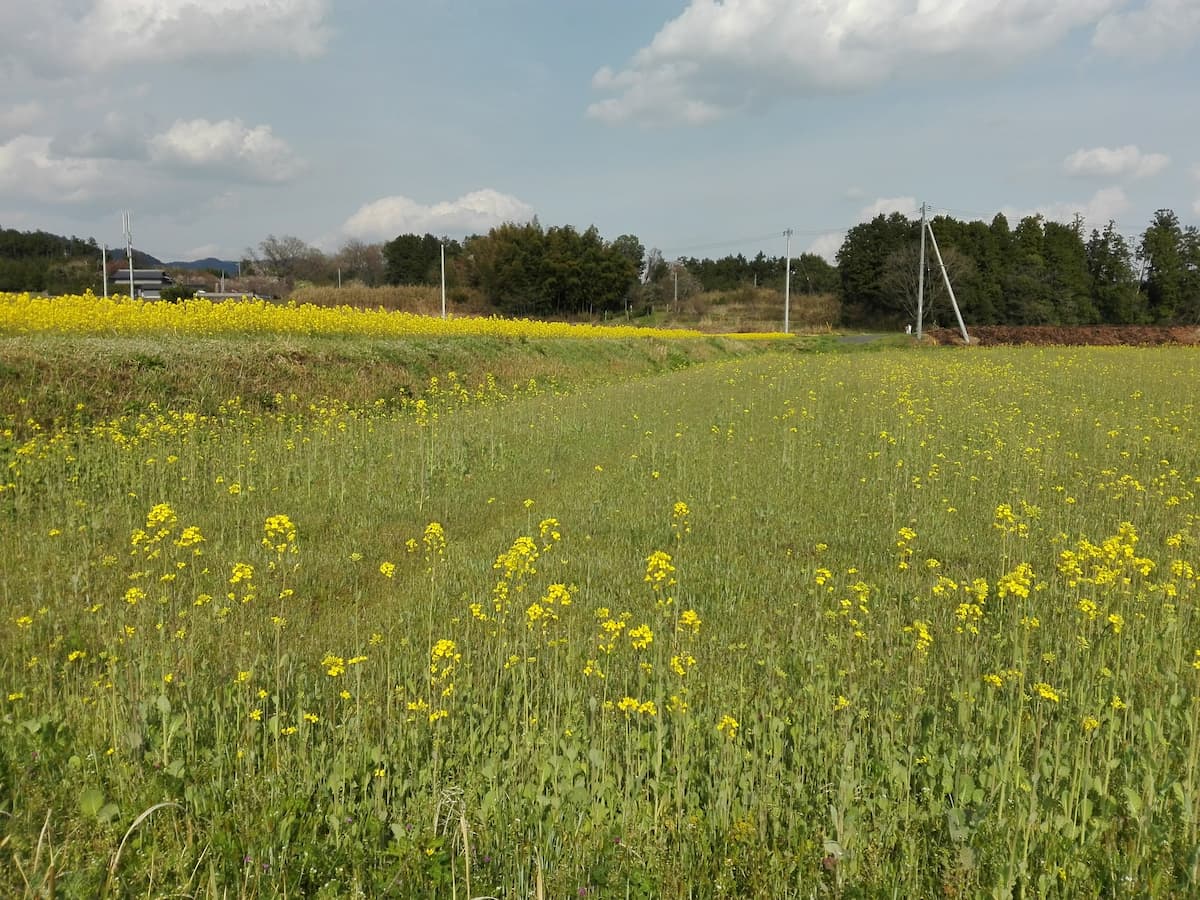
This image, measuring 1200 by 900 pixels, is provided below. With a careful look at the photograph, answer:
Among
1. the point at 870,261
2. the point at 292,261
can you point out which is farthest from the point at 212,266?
the point at 870,261

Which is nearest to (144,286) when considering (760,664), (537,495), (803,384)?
(803,384)

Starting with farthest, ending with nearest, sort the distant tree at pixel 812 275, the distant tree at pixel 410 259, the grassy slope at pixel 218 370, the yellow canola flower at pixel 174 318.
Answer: the distant tree at pixel 812 275 → the distant tree at pixel 410 259 → the yellow canola flower at pixel 174 318 → the grassy slope at pixel 218 370

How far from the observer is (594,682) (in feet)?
12.1

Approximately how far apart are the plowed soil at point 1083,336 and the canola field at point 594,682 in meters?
35.2

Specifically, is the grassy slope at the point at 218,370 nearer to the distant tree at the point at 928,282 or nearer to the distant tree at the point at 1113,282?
the distant tree at the point at 928,282

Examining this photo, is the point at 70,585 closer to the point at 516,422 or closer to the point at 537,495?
the point at 537,495

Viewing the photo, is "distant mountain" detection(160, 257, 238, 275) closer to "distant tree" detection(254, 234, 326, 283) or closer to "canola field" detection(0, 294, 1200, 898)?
"distant tree" detection(254, 234, 326, 283)

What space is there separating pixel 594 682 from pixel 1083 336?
146 ft

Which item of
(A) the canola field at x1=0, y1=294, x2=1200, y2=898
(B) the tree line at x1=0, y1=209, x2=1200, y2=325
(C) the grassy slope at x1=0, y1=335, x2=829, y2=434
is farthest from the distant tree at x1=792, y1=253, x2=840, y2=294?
(A) the canola field at x1=0, y1=294, x2=1200, y2=898

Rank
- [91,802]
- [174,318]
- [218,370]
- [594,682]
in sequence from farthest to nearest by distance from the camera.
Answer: [174,318] < [218,370] < [594,682] < [91,802]

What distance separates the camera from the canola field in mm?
2330

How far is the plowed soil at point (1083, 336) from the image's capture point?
3812 cm

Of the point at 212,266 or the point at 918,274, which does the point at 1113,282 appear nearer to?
the point at 918,274

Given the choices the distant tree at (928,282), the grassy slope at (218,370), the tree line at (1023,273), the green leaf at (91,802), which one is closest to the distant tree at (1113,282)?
the tree line at (1023,273)
